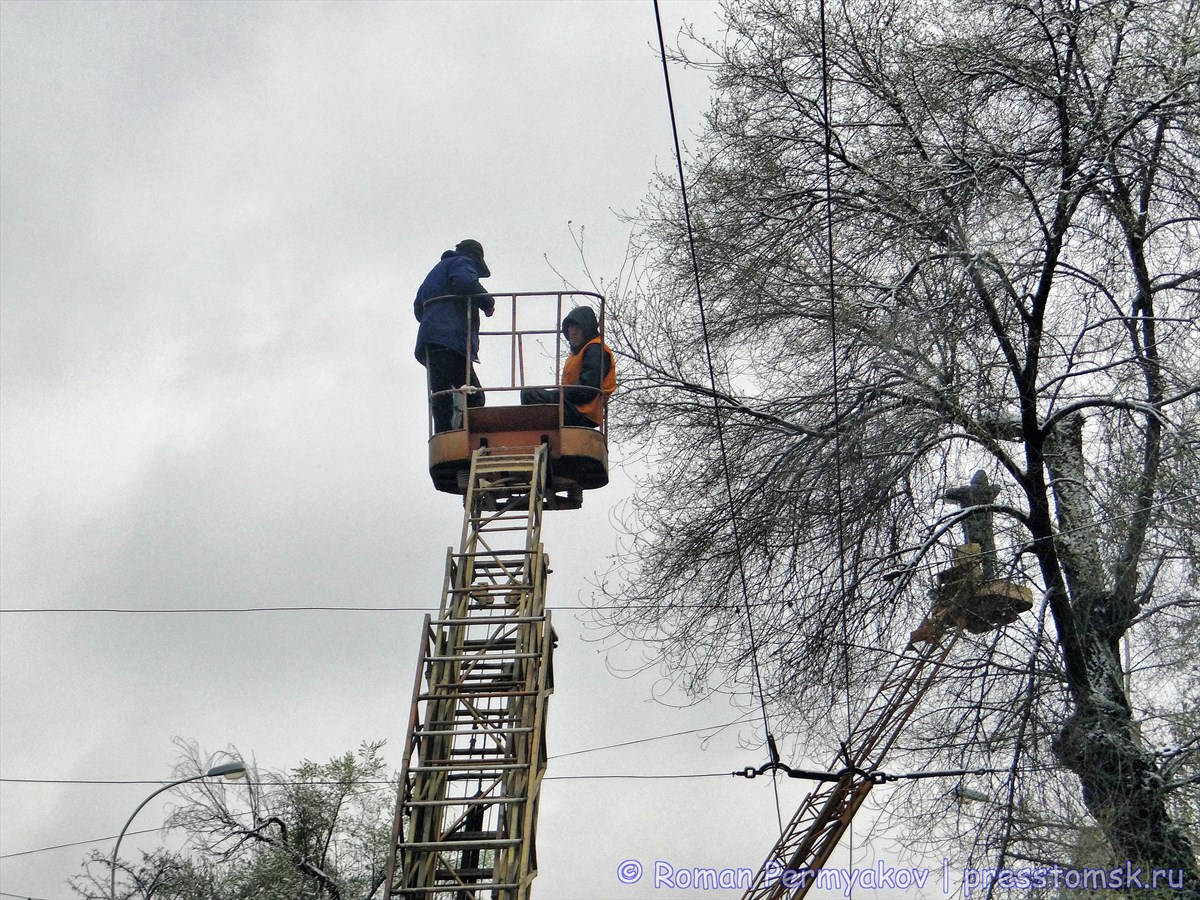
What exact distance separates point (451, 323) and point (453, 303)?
0.60 feet

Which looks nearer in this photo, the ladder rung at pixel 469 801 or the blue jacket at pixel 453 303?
the ladder rung at pixel 469 801

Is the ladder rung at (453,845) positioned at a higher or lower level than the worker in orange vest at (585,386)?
lower

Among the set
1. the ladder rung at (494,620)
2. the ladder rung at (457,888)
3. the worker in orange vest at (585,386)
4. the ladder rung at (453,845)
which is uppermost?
the worker in orange vest at (585,386)

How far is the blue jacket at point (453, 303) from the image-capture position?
12.3m

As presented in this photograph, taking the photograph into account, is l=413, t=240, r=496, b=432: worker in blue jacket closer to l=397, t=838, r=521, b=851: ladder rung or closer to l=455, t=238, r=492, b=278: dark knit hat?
l=455, t=238, r=492, b=278: dark knit hat

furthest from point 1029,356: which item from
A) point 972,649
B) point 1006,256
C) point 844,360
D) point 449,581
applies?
point 449,581

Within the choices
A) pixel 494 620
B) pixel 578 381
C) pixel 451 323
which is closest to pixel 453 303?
pixel 451 323

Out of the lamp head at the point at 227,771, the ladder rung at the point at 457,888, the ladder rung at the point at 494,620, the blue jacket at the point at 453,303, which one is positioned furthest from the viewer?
the lamp head at the point at 227,771

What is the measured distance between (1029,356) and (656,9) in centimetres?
507

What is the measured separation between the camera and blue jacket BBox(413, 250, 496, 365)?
40.2 ft

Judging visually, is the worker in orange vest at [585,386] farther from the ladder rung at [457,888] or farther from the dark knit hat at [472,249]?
the ladder rung at [457,888]

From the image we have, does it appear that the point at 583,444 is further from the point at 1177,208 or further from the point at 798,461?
the point at 1177,208

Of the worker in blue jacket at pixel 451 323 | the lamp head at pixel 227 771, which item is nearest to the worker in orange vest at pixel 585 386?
the worker in blue jacket at pixel 451 323

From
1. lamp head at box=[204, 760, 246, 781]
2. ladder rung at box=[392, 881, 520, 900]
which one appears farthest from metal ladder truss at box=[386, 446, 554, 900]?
lamp head at box=[204, 760, 246, 781]
